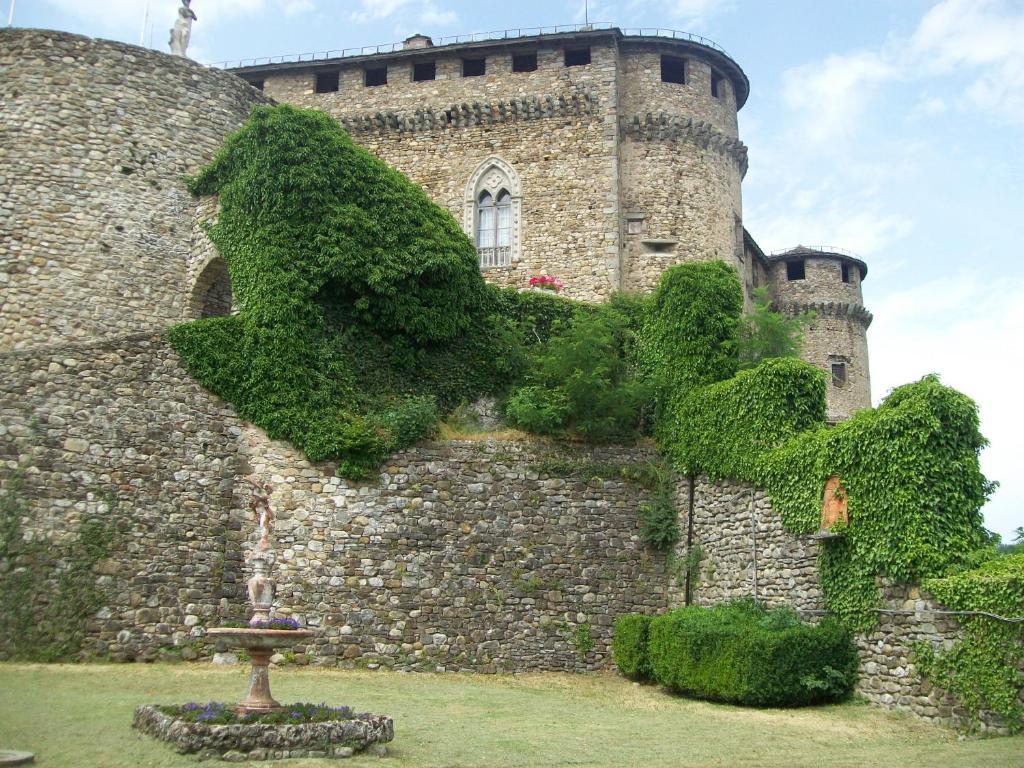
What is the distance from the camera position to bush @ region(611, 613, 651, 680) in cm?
1694

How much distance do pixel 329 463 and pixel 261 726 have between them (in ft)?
27.9

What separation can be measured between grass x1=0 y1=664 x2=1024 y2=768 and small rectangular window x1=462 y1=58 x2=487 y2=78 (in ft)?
67.4

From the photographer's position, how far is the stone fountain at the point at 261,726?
9711 mm

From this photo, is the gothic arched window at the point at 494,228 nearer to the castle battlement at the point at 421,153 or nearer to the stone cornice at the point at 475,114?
the castle battlement at the point at 421,153

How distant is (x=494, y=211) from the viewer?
→ 96.9 feet

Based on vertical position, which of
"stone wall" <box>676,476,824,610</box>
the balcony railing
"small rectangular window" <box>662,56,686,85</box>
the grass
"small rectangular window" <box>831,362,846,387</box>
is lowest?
the grass

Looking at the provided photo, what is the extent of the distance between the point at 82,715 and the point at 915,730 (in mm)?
10267

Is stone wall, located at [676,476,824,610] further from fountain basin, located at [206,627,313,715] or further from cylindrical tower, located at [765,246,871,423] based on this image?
cylindrical tower, located at [765,246,871,423]

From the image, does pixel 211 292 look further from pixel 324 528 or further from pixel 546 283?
pixel 546 283

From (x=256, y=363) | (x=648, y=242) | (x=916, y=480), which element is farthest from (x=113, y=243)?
(x=916, y=480)

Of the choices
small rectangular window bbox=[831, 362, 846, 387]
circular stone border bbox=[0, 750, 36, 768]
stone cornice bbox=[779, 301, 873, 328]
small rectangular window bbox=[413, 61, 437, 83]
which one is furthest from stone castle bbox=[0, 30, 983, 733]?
small rectangular window bbox=[831, 362, 846, 387]

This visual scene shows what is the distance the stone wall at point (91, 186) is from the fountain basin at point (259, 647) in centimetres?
1235

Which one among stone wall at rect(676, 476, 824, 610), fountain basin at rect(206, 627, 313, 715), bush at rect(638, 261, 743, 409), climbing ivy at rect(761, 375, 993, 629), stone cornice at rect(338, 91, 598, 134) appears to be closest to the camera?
fountain basin at rect(206, 627, 313, 715)

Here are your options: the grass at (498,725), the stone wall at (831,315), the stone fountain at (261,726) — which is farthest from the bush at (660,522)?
the stone wall at (831,315)
